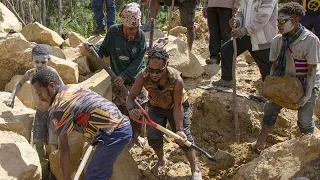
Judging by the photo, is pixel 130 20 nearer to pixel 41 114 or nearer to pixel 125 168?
pixel 41 114

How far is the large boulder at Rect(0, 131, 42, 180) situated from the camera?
140 inches

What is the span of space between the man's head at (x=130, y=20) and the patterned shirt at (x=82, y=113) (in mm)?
1229

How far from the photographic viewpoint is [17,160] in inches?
144

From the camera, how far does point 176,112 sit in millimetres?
3730

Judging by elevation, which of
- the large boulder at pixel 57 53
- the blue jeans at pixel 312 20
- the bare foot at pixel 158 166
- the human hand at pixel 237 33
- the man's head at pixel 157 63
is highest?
the blue jeans at pixel 312 20

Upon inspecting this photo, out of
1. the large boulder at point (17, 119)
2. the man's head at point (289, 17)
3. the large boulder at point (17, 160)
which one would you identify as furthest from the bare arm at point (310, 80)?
the large boulder at point (17, 119)

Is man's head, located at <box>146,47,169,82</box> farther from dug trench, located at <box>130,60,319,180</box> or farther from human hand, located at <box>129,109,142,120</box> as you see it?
dug trench, located at <box>130,60,319,180</box>

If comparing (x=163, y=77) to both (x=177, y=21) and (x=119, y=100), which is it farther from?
(x=177, y=21)

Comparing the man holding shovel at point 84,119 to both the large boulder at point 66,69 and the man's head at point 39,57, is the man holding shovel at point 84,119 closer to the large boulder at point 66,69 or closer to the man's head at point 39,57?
the man's head at point 39,57

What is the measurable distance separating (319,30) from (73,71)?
339 centimetres

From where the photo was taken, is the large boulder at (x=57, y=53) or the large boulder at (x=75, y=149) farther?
the large boulder at (x=57, y=53)

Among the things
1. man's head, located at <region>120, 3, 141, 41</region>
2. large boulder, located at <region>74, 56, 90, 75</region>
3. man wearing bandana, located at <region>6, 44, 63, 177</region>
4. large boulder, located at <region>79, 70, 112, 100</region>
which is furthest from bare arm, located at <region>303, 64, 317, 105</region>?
large boulder, located at <region>74, 56, 90, 75</region>

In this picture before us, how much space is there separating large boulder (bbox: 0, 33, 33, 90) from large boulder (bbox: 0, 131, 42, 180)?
6.98 feet

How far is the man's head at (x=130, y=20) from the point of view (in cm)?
423
